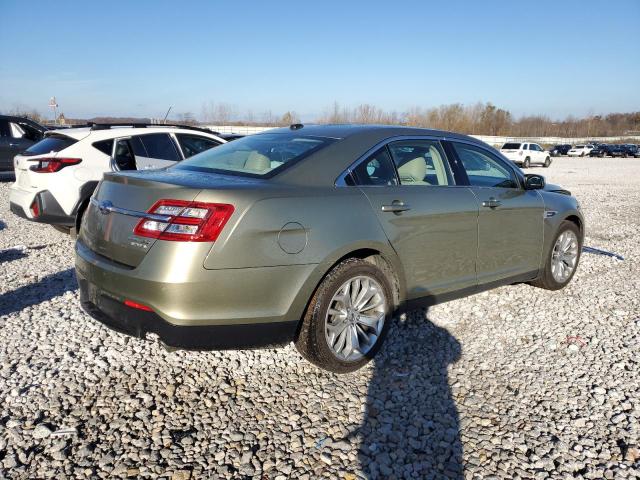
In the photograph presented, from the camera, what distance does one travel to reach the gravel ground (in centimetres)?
250

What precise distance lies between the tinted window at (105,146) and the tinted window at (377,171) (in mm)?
4308

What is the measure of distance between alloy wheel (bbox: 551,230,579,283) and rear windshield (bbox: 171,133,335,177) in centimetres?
296

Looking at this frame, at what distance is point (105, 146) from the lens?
664 centimetres

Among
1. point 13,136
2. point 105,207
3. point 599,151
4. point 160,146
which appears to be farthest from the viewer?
point 599,151

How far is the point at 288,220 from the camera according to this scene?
9.67 ft

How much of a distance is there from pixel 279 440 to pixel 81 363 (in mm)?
1612

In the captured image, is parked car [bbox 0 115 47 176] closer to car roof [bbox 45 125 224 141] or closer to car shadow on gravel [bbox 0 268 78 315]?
car roof [bbox 45 125 224 141]

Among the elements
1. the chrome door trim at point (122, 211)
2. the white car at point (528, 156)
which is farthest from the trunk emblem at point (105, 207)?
the white car at point (528, 156)

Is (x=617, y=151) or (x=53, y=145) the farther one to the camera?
(x=617, y=151)

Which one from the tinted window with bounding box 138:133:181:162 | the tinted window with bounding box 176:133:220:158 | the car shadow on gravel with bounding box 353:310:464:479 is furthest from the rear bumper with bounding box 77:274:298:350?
the tinted window with bounding box 176:133:220:158

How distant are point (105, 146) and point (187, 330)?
4690 millimetres

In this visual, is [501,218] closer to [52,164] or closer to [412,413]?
[412,413]

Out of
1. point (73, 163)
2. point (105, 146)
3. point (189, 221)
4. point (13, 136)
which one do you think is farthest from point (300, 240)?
point (13, 136)

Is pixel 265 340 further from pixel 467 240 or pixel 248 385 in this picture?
pixel 467 240
